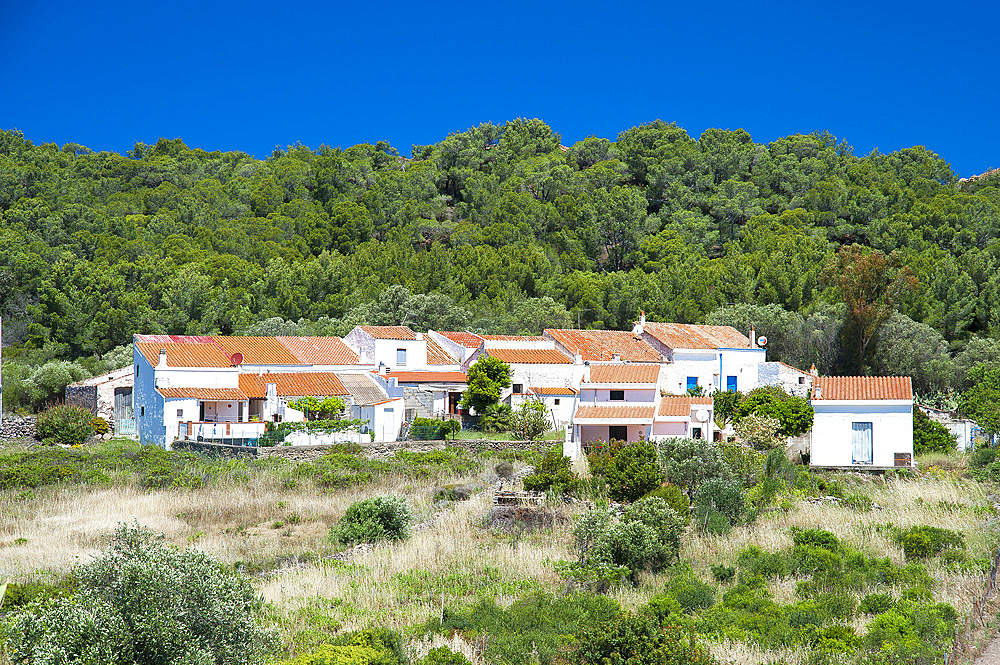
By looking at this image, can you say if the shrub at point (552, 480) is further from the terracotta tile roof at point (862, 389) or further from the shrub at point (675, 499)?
the terracotta tile roof at point (862, 389)

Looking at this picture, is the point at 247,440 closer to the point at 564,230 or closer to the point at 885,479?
the point at 885,479

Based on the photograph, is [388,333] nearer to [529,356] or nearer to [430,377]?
[430,377]

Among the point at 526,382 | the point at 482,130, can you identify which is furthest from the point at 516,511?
the point at 482,130

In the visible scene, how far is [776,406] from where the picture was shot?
28250 millimetres

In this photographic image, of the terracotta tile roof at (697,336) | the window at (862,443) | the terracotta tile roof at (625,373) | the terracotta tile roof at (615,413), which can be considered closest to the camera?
the window at (862,443)

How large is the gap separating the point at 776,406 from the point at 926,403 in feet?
37.8

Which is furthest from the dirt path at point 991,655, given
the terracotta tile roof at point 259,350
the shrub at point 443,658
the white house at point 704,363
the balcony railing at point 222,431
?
the terracotta tile roof at point 259,350

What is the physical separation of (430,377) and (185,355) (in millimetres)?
8994

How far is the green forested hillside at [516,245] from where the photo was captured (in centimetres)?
4369

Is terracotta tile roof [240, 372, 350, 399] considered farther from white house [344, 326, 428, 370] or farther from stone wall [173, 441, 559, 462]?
stone wall [173, 441, 559, 462]

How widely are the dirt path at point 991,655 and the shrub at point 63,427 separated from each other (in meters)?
28.2

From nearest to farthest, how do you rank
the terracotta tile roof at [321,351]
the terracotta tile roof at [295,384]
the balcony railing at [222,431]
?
the balcony railing at [222,431]
the terracotta tile roof at [295,384]
the terracotta tile roof at [321,351]

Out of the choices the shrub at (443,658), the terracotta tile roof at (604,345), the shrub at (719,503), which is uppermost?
the terracotta tile roof at (604,345)

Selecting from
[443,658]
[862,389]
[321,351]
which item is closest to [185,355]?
[321,351]
